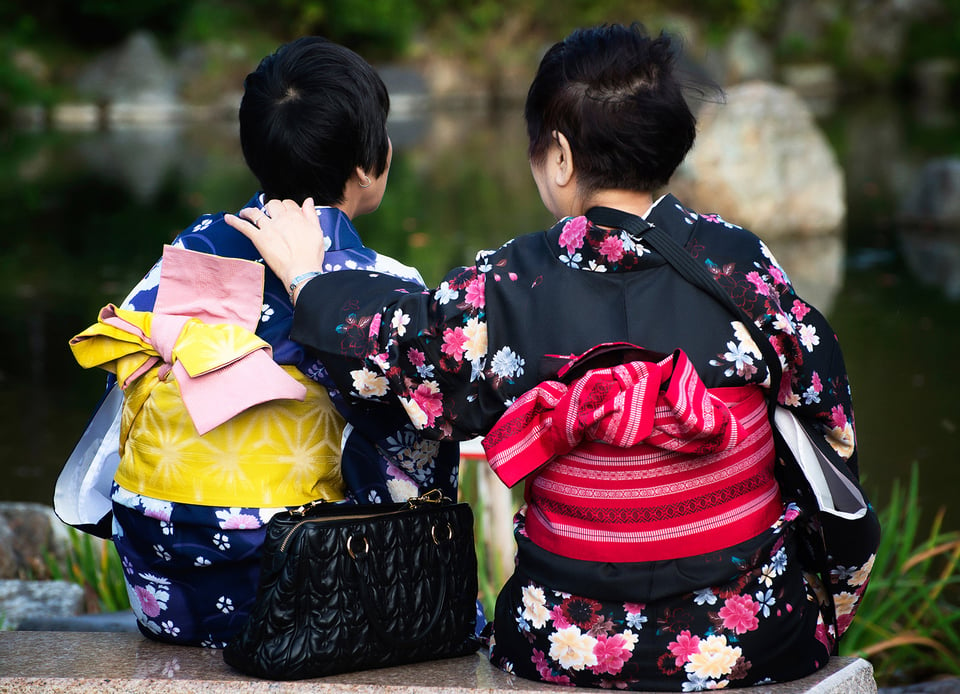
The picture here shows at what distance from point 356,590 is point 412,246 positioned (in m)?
6.73

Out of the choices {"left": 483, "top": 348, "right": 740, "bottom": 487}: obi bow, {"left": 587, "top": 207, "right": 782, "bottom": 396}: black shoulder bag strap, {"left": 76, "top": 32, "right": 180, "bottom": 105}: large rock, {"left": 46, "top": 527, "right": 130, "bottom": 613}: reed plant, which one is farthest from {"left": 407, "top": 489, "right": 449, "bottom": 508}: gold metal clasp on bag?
{"left": 76, "top": 32, "right": 180, "bottom": 105}: large rock

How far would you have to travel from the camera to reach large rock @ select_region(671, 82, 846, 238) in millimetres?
8633

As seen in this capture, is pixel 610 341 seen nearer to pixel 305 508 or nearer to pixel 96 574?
pixel 305 508

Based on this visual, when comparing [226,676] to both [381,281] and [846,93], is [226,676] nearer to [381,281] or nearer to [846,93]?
[381,281]

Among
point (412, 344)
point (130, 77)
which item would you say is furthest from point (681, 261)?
point (130, 77)

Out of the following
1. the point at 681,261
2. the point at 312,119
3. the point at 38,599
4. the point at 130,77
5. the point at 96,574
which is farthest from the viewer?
the point at 130,77

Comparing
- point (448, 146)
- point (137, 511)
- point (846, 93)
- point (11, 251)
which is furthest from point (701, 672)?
→ point (846, 93)

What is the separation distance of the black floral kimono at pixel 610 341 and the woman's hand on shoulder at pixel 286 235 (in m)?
0.10

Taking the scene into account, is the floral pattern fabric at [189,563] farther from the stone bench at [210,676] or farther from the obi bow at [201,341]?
the obi bow at [201,341]

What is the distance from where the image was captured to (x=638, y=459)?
162 cm

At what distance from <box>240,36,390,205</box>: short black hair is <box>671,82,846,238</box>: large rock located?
699cm

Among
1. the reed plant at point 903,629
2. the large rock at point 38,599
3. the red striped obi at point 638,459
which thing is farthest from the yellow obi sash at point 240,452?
the reed plant at point 903,629

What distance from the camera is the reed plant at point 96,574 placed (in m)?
2.98

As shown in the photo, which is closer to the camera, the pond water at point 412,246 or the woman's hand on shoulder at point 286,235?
the woman's hand on shoulder at point 286,235
